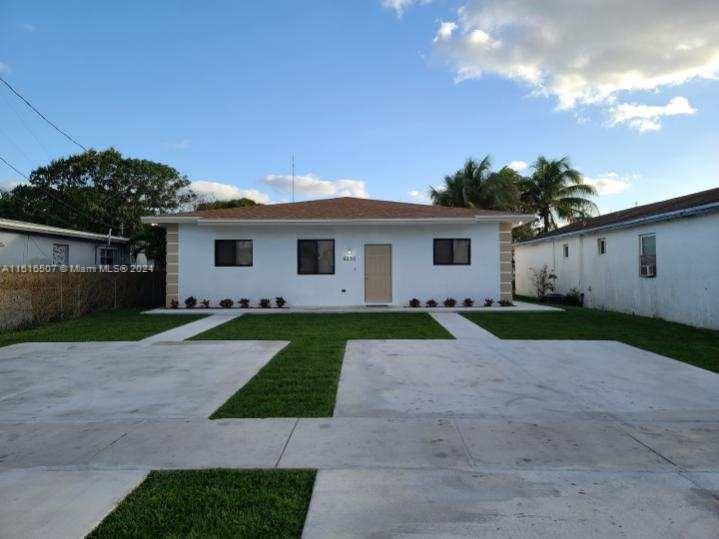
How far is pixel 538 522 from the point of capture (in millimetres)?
2475

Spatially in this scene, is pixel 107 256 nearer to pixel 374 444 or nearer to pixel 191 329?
pixel 191 329

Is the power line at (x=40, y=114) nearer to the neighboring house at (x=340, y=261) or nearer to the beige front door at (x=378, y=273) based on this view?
the neighboring house at (x=340, y=261)

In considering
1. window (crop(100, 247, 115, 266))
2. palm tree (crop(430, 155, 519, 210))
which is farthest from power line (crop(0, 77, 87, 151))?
palm tree (crop(430, 155, 519, 210))

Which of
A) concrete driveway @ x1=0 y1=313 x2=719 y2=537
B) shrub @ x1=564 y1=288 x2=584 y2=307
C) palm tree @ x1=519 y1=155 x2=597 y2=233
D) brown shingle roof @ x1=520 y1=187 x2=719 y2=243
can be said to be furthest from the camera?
palm tree @ x1=519 y1=155 x2=597 y2=233

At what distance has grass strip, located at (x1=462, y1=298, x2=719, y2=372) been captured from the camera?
759 cm

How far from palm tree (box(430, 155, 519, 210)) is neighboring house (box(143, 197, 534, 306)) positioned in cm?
1040

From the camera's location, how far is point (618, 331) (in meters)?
9.86

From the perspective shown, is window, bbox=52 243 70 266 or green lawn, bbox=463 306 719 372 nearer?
green lawn, bbox=463 306 719 372

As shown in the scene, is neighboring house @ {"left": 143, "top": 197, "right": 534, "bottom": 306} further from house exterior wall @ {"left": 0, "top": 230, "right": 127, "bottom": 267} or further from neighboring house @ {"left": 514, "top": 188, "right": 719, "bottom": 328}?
house exterior wall @ {"left": 0, "top": 230, "right": 127, "bottom": 267}

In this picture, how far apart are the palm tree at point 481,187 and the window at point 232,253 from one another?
1468 centimetres

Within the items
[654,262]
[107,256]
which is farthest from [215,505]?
[107,256]

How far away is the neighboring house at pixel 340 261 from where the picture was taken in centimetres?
1535

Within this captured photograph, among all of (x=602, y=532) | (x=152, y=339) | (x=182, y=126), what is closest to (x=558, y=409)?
(x=602, y=532)

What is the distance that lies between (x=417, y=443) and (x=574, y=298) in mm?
15890
